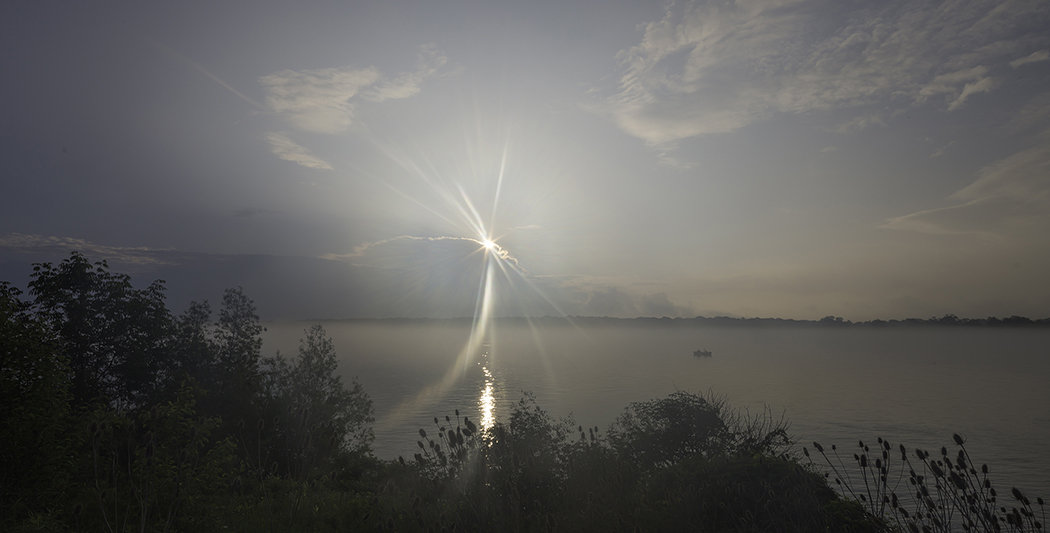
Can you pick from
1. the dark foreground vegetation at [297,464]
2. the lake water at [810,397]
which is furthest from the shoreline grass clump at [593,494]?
the lake water at [810,397]

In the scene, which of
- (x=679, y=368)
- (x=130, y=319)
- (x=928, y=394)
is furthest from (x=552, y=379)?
(x=130, y=319)

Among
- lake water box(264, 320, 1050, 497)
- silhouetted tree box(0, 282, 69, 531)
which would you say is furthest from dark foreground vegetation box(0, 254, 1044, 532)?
lake water box(264, 320, 1050, 497)

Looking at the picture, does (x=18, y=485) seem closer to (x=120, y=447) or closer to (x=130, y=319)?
(x=120, y=447)

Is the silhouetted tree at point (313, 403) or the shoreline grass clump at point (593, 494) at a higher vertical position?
the shoreline grass clump at point (593, 494)

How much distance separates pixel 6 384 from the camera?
53.2ft

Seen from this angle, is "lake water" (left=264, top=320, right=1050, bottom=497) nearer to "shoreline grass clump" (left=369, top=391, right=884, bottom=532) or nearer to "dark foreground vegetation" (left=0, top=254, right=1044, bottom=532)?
"dark foreground vegetation" (left=0, top=254, right=1044, bottom=532)

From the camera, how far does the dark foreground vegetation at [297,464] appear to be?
857 cm

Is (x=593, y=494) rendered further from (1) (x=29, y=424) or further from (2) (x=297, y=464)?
(1) (x=29, y=424)

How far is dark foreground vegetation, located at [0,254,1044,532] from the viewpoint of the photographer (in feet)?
28.1

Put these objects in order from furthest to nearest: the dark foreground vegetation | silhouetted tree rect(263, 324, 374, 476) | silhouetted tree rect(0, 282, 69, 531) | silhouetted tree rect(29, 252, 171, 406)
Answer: silhouetted tree rect(263, 324, 374, 476), silhouetted tree rect(29, 252, 171, 406), silhouetted tree rect(0, 282, 69, 531), the dark foreground vegetation

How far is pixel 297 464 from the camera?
608 centimetres

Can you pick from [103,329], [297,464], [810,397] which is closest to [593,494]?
[297,464]

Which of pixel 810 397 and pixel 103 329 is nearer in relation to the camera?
pixel 103 329

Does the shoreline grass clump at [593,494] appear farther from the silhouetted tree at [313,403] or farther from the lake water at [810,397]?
the lake water at [810,397]
